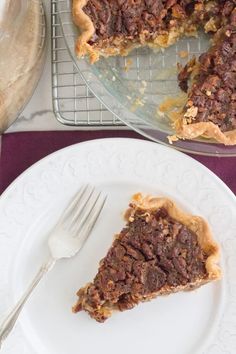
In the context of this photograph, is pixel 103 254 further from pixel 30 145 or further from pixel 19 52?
pixel 19 52

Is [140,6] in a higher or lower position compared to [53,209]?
higher

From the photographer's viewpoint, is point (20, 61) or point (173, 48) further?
point (173, 48)

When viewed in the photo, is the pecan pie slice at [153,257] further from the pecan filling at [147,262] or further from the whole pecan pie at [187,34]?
the whole pecan pie at [187,34]

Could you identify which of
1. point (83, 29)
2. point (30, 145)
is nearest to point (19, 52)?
point (83, 29)

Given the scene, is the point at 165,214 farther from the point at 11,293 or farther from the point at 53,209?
the point at 11,293

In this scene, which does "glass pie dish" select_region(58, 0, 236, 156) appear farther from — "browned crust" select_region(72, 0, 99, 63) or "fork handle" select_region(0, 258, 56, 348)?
"fork handle" select_region(0, 258, 56, 348)

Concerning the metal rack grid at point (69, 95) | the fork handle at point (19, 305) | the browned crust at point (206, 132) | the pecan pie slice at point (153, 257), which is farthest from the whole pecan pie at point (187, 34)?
the fork handle at point (19, 305)

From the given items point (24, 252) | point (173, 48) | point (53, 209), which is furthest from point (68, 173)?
point (173, 48)

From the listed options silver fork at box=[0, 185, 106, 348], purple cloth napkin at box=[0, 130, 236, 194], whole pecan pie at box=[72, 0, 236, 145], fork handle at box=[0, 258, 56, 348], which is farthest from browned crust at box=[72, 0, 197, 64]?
fork handle at box=[0, 258, 56, 348]
